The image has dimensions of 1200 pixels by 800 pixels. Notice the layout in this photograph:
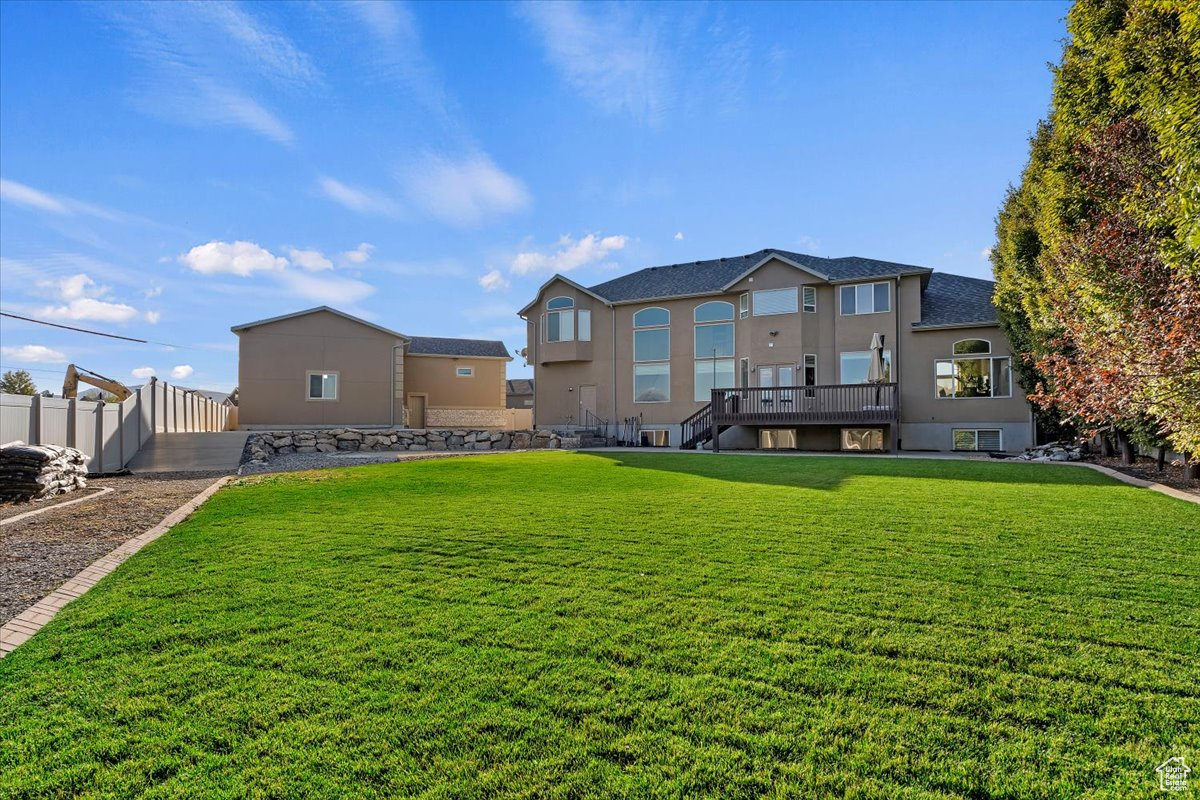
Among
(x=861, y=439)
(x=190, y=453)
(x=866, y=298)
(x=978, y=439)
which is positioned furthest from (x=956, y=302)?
(x=190, y=453)

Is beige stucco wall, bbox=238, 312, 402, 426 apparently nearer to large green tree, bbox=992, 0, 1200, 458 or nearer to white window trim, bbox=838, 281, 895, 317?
white window trim, bbox=838, 281, 895, 317

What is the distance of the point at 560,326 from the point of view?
1010 inches

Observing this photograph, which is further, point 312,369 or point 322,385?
point 322,385

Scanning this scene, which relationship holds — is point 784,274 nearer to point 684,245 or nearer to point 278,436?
point 684,245

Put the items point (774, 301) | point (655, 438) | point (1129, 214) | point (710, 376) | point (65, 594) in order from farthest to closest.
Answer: point (655, 438) → point (710, 376) → point (774, 301) → point (1129, 214) → point (65, 594)

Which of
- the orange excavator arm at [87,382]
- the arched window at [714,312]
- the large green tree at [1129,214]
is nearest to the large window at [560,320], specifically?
the arched window at [714,312]

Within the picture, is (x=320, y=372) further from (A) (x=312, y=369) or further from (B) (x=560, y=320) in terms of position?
(B) (x=560, y=320)

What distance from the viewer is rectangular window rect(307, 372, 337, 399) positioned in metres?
24.1

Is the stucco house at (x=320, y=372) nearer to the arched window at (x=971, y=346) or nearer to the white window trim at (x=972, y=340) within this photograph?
the white window trim at (x=972, y=340)

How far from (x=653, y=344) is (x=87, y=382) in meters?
20.8

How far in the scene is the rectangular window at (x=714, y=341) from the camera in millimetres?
22938

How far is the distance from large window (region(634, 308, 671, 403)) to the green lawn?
18.4 metres

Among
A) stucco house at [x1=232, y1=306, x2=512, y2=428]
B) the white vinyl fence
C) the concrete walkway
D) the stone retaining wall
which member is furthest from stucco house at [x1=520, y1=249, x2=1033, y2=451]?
the white vinyl fence

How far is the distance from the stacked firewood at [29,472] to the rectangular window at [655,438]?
17539 millimetres
